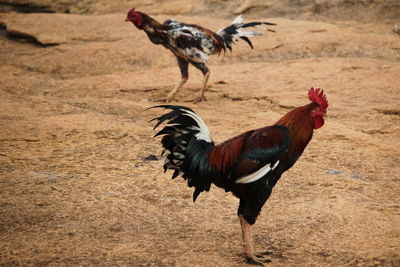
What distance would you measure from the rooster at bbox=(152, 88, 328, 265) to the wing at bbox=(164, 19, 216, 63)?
5.56 meters

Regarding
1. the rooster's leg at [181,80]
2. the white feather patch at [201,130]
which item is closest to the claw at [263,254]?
the white feather patch at [201,130]

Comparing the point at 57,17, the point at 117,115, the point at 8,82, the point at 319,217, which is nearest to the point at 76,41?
the point at 57,17

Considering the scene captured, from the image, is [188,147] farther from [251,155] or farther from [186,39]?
[186,39]

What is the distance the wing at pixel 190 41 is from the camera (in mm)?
9695

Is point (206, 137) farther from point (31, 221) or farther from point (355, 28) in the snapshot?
point (355, 28)

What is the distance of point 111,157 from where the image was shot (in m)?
6.55

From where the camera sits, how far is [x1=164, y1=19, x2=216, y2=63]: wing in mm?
9695

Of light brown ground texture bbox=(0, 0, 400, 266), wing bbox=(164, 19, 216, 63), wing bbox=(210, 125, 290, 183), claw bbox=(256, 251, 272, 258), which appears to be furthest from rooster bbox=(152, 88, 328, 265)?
wing bbox=(164, 19, 216, 63)

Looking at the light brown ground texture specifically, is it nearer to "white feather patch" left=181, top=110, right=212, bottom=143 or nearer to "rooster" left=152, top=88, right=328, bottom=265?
"rooster" left=152, top=88, right=328, bottom=265

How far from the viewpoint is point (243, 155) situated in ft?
13.7

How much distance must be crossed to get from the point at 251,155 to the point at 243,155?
74mm

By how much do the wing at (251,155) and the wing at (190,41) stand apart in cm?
570

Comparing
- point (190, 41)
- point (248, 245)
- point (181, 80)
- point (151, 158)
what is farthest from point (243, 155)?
point (181, 80)

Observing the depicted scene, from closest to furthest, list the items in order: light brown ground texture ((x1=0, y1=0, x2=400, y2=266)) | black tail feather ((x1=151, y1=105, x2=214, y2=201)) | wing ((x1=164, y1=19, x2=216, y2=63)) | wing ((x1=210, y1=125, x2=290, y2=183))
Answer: wing ((x1=210, y1=125, x2=290, y2=183)) → black tail feather ((x1=151, y1=105, x2=214, y2=201)) → light brown ground texture ((x1=0, y1=0, x2=400, y2=266)) → wing ((x1=164, y1=19, x2=216, y2=63))
